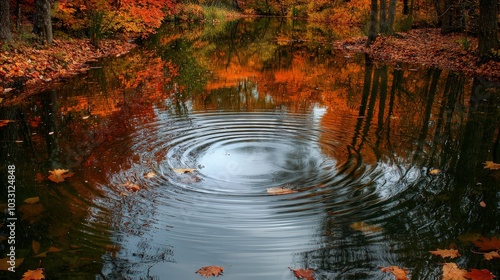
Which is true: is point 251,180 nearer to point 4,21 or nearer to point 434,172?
point 434,172

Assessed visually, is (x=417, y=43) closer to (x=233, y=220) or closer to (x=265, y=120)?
(x=265, y=120)

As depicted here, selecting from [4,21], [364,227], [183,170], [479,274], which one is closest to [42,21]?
[4,21]

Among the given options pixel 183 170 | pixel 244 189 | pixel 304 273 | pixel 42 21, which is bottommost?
pixel 304 273

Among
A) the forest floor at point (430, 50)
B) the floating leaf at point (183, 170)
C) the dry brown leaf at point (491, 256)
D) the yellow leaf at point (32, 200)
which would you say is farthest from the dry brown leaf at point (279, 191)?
the forest floor at point (430, 50)

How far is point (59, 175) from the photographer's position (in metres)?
5.39

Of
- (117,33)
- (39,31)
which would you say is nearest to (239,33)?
(117,33)

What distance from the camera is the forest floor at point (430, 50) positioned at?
13.7 meters

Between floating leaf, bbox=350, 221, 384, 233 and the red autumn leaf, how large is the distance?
36.0 inches

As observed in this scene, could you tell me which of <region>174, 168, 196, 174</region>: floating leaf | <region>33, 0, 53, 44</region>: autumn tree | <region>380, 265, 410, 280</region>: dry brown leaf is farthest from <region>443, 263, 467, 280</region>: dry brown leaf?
<region>33, 0, 53, 44</region>: autumn tree

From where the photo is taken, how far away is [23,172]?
557cm

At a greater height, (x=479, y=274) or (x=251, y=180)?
(x=251, y=180)

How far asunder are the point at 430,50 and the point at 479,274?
15435 mm

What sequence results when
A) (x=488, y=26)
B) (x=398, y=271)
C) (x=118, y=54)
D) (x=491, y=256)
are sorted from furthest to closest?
(x=118, y=54) < (x=488, y=26) < (x=491, y=256) < (x=398, y=271)

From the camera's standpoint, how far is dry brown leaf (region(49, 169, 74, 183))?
5.31 metres
